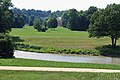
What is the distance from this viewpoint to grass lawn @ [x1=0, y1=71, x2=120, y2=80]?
22.7 m

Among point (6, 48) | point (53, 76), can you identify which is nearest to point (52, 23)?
point (6, 48)

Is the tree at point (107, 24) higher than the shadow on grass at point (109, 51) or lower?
higher

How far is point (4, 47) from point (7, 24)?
40973 millimetres

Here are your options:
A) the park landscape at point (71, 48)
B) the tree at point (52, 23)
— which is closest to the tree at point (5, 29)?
the park landscape at point (71, 48)

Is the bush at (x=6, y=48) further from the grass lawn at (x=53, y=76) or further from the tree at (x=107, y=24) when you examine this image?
the tree at (x=107, y=24)

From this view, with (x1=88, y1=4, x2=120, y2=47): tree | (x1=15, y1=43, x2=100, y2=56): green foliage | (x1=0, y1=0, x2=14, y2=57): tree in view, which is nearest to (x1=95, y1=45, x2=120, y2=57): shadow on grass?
(x1=15, y1=43, x2=100, y2=56): green foliage

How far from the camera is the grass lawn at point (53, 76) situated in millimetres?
22734

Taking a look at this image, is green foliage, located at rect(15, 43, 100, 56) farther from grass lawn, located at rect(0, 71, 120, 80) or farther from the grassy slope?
grass lawn, located at rect(0, 71, 120, 80)

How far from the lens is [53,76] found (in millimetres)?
23281

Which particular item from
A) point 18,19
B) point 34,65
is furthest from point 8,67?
point 18,19

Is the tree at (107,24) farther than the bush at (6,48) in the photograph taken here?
Yes

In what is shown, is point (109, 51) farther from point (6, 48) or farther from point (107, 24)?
point (6, 48)

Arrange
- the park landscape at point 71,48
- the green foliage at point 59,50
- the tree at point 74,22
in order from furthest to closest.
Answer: the tree at point 74,22, the green foliage at point 59,50, the park landscape at point 71,48

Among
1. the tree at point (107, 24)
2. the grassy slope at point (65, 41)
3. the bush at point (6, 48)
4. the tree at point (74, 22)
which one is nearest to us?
the bush at point (6, 48)
